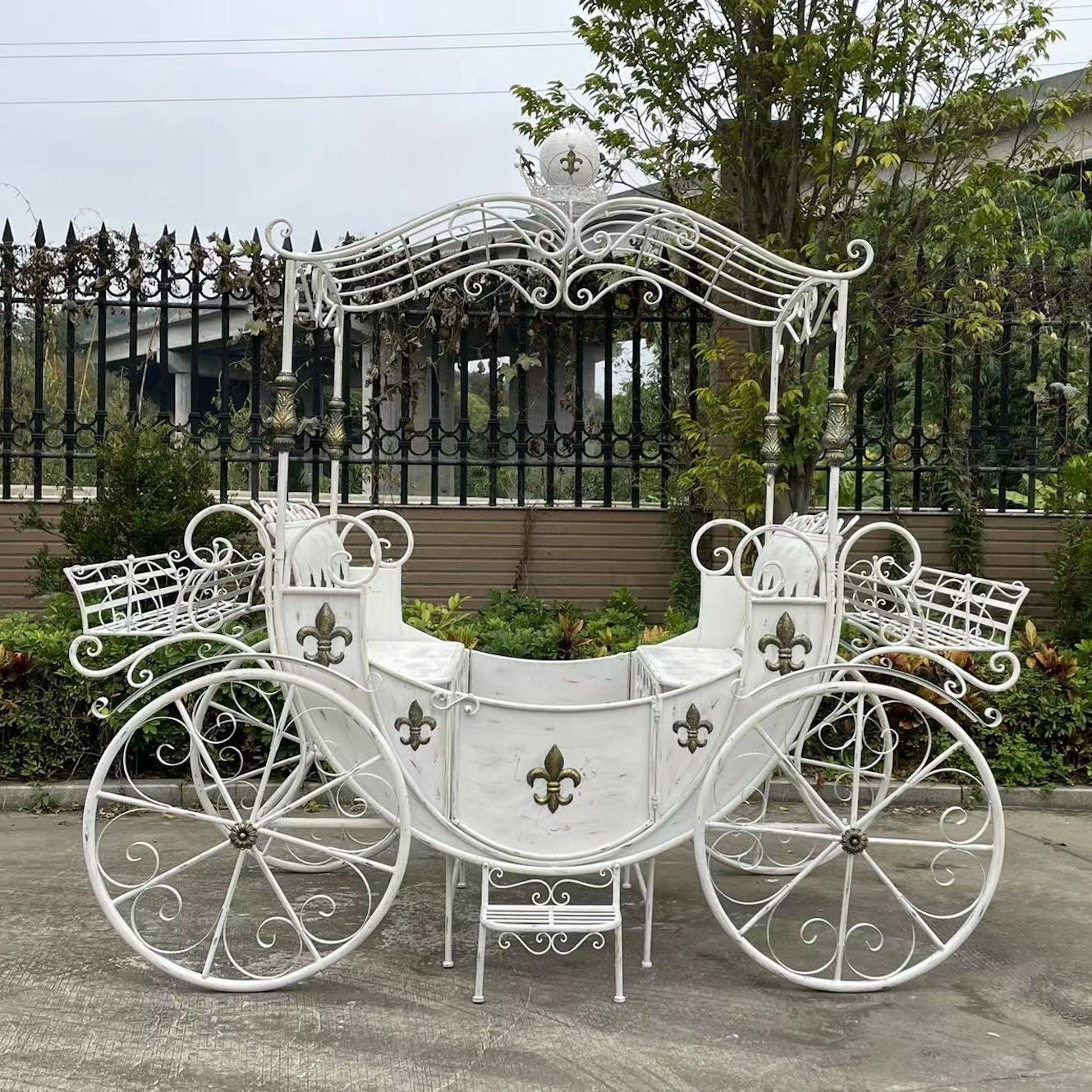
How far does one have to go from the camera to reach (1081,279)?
23.8 feet

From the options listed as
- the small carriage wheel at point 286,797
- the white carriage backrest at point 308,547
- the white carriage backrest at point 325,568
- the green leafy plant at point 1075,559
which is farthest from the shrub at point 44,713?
the green leafy plant at point 1075,559

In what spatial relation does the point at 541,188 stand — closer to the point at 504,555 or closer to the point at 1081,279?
the point at 504,555

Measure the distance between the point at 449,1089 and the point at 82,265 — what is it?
5.85 m

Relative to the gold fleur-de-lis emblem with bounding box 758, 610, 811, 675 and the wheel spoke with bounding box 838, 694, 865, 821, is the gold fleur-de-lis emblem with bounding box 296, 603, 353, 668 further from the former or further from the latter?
the wheel spoke with bounding box 838, 694, 865, 821

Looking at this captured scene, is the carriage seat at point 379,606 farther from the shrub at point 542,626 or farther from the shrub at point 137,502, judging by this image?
the shrub at point 137,502

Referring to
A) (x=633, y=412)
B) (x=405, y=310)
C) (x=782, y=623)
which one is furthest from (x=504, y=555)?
(x=782, y=623)

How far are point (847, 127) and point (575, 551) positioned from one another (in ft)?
9.46

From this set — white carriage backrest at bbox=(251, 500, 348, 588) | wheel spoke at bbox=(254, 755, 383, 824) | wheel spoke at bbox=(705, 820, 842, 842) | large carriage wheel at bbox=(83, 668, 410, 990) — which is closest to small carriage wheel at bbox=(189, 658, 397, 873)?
large carriage wheel at bbox=(83, 668, 410, 990)

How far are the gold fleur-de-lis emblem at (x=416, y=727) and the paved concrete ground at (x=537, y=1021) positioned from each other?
2.26 feet

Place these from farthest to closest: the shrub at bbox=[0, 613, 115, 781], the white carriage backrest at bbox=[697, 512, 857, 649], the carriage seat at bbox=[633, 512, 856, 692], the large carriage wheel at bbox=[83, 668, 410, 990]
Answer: the shrub at bbox=[0, 613, 115, 781] < the white carriage backrest at bbox=[697, 512, 857, 649] < the carriage seat at bbox=[633, 512, 856, 692] < the large carriage wheel at bbox=[83, 668, 410, 990]

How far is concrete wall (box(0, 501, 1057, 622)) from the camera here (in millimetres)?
7238

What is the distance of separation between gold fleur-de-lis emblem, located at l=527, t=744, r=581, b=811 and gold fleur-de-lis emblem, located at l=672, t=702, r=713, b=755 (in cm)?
32

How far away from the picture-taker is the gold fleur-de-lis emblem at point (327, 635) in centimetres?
336

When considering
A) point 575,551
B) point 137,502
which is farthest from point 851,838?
point 137,502
